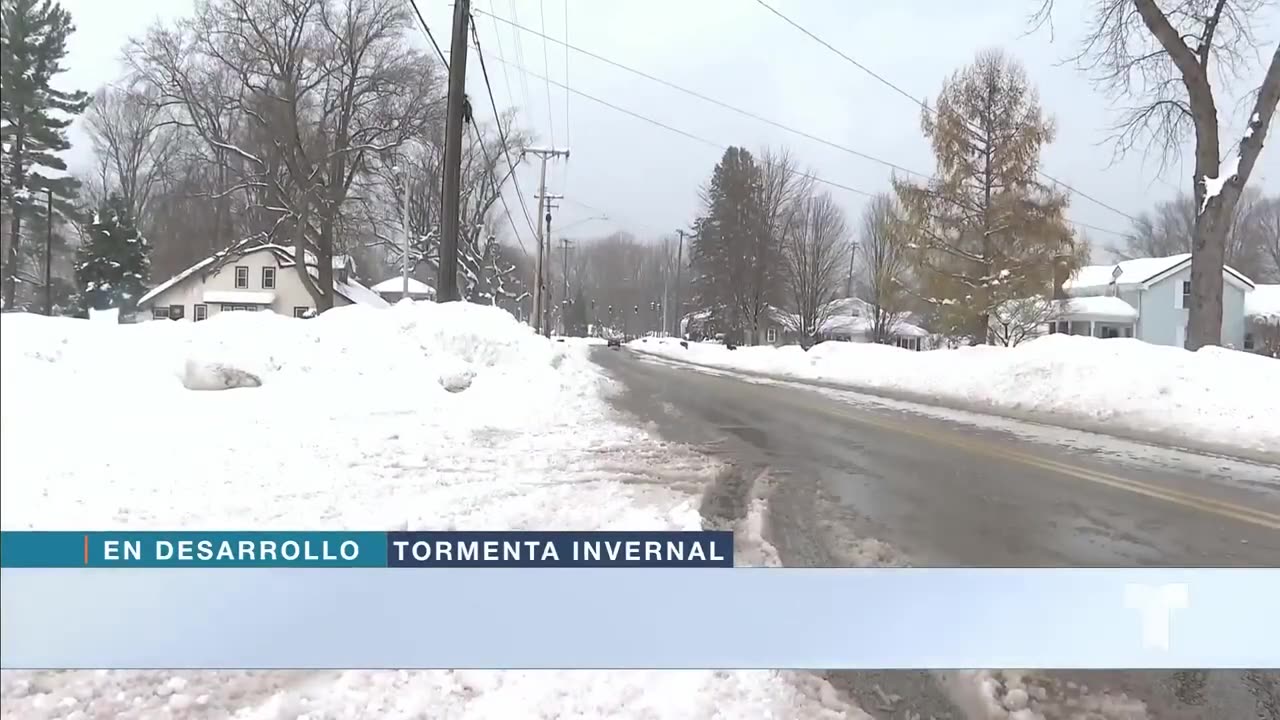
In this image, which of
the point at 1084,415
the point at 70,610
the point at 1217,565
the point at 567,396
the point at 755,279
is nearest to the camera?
the point at 70,610

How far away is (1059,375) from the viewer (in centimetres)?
254

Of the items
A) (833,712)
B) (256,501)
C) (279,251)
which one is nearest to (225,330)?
(279,251)

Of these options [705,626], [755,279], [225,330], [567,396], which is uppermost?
[755,279]

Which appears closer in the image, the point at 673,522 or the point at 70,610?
the point at 70,610

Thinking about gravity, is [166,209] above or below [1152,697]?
above

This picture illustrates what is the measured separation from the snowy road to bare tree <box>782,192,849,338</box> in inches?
11.4

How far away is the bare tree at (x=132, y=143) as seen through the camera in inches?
56.9

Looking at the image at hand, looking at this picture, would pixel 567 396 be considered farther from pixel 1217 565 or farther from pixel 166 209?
pixel 1217 565

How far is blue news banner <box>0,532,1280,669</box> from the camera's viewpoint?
1310mm

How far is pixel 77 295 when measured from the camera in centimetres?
138

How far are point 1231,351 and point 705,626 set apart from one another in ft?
4.95

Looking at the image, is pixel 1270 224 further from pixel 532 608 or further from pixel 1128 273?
pixel 532 608

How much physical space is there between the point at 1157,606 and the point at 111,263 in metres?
2.20

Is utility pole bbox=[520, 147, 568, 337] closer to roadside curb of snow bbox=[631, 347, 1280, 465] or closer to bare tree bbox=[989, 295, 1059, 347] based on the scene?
roadside curb of snow bbox=[631, 347, 1280, 465]
